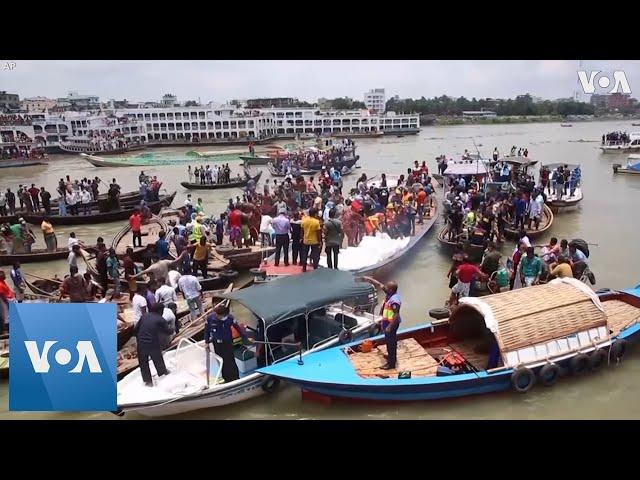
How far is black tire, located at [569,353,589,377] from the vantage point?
6.91 m

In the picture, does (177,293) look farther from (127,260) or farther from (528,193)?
(528,193)

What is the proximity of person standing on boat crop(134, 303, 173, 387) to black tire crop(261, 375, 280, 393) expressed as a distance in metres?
1.40

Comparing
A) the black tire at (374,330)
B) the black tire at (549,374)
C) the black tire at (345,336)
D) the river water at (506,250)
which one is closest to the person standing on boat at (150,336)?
the river water at (506,250)

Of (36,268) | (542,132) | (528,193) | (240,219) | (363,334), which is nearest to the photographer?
(363,334)

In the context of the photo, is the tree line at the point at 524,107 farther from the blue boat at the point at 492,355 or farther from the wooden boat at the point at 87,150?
the wooden boat at the point at 87,150

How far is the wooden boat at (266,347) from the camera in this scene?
626cm

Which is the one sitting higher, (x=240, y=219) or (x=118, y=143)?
(x=118, y=143)

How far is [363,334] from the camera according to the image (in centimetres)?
762

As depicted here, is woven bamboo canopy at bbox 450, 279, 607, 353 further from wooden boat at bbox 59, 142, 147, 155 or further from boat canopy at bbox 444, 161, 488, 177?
wooden boat at bbox 59, 142, 147, 155

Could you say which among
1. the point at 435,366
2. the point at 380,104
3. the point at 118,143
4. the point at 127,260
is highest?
the point at 380,104

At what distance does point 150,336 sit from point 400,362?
3.33 metres

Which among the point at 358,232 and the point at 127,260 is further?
the point at 358,232

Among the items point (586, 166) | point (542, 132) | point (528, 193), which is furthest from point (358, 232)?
point (542, 132)

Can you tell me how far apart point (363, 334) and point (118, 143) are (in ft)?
130
